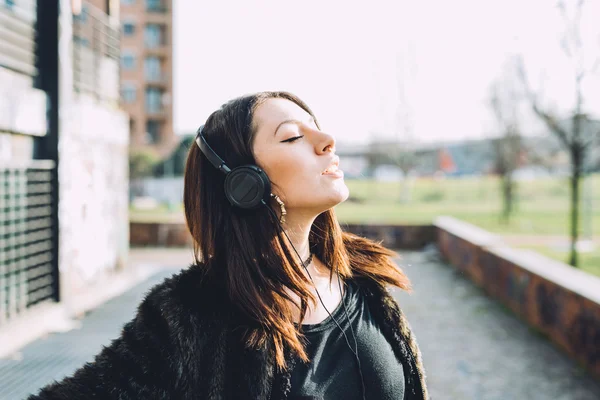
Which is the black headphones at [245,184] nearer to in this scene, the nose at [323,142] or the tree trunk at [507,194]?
the nose at [323,142]

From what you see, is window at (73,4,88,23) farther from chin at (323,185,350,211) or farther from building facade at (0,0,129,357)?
chin at (323,185,350,211)

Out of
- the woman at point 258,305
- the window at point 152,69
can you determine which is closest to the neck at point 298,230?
the woman at point 258,305

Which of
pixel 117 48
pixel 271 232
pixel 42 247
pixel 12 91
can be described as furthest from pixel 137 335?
pixel 117 48

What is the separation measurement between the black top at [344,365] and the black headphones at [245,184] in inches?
16.3

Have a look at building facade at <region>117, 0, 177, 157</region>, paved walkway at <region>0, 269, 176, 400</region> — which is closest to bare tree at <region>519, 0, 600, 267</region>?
paved walkway at <region>0, 269, 176, 400</region>

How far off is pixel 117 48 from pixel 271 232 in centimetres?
1085

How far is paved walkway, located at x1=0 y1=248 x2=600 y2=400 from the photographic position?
5508 millimetres

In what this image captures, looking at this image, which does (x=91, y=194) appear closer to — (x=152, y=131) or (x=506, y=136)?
(x=506, y=136)

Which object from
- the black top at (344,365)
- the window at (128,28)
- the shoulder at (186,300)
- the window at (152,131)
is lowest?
the black top at (344,365)

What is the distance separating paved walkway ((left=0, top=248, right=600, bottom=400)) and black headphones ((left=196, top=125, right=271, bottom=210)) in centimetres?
377

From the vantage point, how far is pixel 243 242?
1722mm

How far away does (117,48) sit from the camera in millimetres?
11523

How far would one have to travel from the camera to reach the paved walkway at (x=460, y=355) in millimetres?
5508

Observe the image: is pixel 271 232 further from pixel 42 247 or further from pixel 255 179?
pixel 42 247
